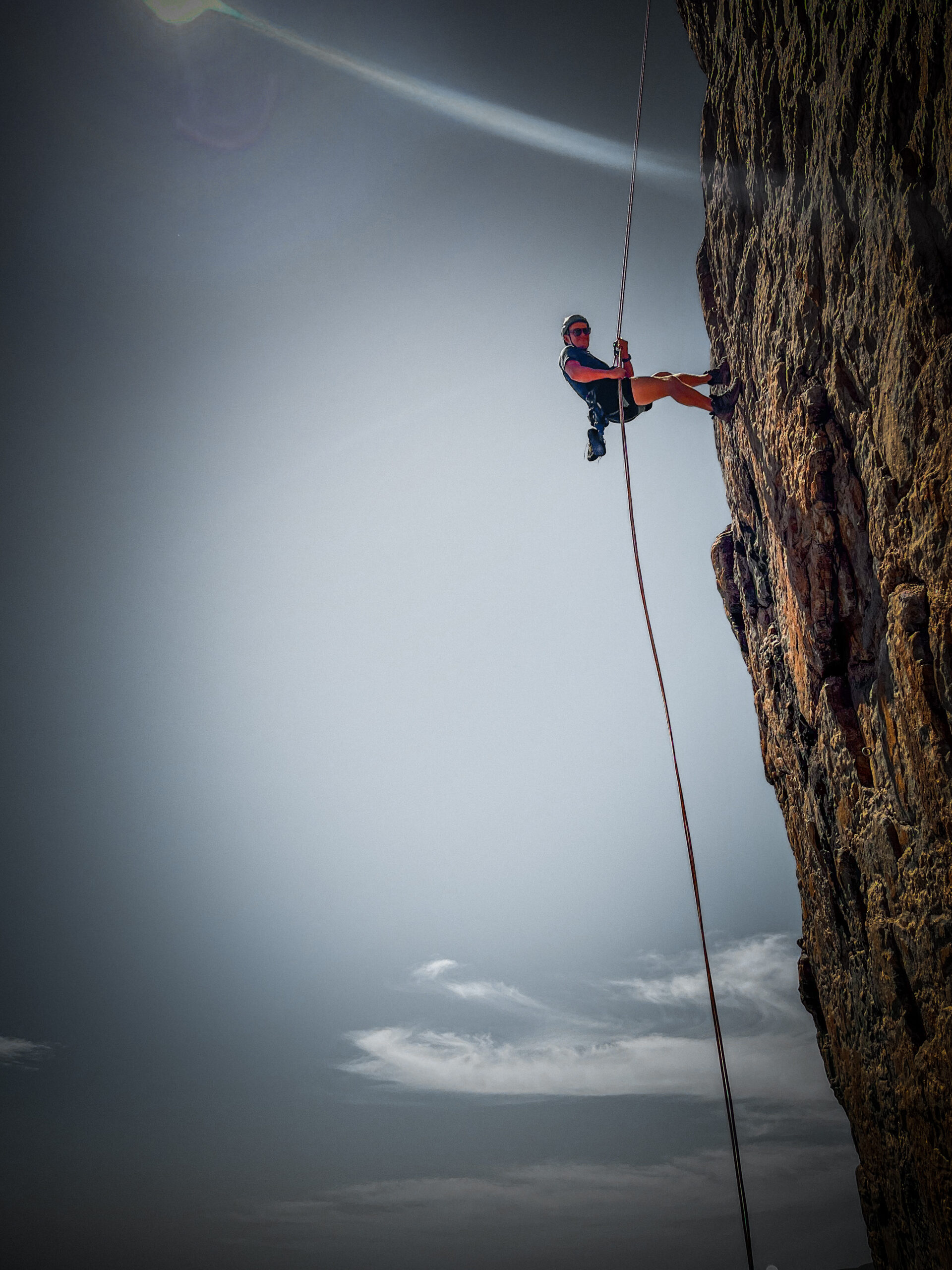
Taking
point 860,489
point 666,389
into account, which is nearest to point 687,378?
point 666,389

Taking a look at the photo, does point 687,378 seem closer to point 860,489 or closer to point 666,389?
point 666,389

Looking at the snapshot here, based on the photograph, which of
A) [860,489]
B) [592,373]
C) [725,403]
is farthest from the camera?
[725,403]

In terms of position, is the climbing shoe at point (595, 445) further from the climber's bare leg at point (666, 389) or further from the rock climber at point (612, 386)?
the climber's bare leg at point (666, 389)

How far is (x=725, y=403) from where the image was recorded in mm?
6746

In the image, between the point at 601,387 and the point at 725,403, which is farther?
the point at 725,403

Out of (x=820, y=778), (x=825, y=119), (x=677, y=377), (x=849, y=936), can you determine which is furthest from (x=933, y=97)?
(x=849, y=936)

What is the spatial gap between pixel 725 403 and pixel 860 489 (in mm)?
2626

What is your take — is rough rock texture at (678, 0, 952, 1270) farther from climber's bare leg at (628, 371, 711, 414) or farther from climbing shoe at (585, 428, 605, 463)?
climbing shoe at (585, 428, 605, 463)

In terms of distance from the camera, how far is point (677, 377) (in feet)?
21.1

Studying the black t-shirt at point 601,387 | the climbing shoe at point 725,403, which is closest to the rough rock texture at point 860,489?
the climbing shoe at point 725,403

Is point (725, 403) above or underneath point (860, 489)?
above

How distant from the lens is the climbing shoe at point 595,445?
6613 mm

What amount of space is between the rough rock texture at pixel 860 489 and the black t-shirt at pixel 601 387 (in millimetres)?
1120

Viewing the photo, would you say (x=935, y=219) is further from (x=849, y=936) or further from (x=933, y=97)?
(x=849, y=936)
